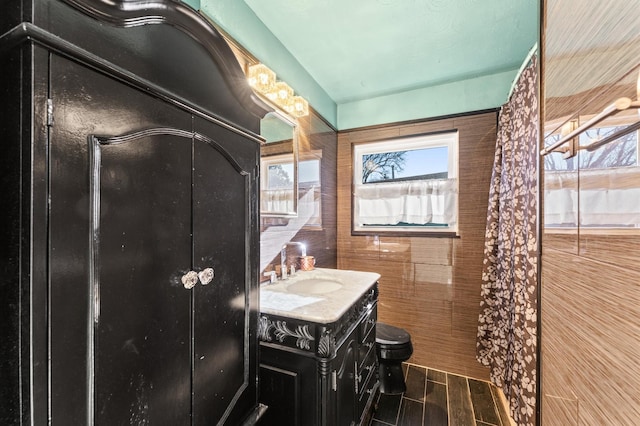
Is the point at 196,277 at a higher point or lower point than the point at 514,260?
higher

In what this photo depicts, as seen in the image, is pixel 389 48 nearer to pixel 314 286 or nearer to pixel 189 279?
pixel 314 286

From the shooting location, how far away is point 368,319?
165 centimetres

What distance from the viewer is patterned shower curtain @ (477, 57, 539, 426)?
133cm

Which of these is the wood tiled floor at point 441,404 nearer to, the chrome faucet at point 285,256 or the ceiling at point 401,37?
the chrome faucet at point 285,256

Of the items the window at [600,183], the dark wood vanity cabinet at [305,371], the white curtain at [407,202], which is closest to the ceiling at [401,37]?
the white curtain at [407,202]

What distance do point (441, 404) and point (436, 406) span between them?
0.15 feet

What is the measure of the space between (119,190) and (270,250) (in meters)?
1.26

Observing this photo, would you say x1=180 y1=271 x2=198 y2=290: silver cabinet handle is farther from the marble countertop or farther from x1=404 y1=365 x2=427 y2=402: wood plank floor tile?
x1=404 y1=365 x2=427 y2=402: wood plank floor tile

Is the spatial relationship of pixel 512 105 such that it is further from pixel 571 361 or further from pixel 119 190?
pixel 119 190

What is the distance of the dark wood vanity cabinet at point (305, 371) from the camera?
1.10 m

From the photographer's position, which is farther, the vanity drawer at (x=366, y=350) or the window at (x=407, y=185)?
the window at (x=407, y=185)

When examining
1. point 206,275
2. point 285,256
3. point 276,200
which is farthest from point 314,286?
point 206,275

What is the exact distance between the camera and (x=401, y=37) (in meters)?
1.75

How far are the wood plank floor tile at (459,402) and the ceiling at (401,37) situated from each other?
249cm
